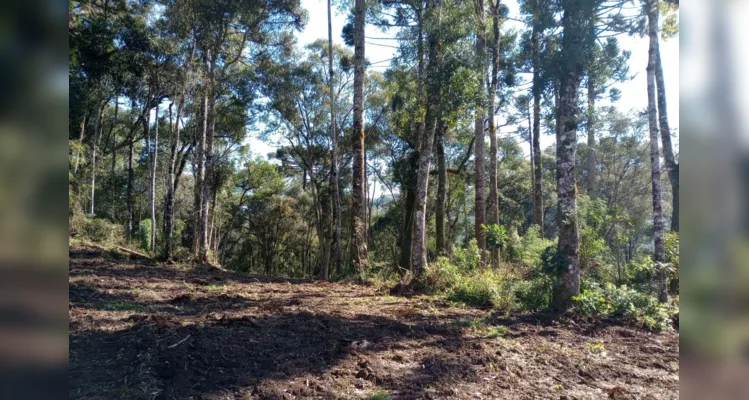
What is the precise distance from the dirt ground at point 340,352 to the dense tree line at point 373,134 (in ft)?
6.55

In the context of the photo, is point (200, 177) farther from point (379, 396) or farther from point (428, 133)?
point (379, 396)

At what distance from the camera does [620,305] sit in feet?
20.9

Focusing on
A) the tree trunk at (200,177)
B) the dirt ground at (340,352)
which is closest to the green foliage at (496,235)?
the dirt ground at (340,352)

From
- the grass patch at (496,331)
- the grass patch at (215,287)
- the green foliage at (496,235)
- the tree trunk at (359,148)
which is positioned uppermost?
the tree trunk at (359,148)

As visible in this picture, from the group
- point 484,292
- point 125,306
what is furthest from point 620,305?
point 125,306

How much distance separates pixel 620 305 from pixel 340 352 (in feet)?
15.7

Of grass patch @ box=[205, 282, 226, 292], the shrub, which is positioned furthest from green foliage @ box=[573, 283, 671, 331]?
grass patch @ box=[205, 282, 226, 292]

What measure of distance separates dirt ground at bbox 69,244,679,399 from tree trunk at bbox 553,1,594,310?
2.40ft

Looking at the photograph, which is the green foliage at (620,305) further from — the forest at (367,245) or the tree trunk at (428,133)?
the tree trunk at (428,133)

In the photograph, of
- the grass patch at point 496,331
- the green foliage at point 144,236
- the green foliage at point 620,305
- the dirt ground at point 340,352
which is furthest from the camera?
the green foliage at point 144,236

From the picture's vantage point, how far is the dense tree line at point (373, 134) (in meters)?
8.17

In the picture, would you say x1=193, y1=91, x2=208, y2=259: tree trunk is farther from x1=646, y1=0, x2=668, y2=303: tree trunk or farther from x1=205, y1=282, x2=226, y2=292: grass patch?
x1=646, y1=0, x2=668, y2=303: tree trunk
